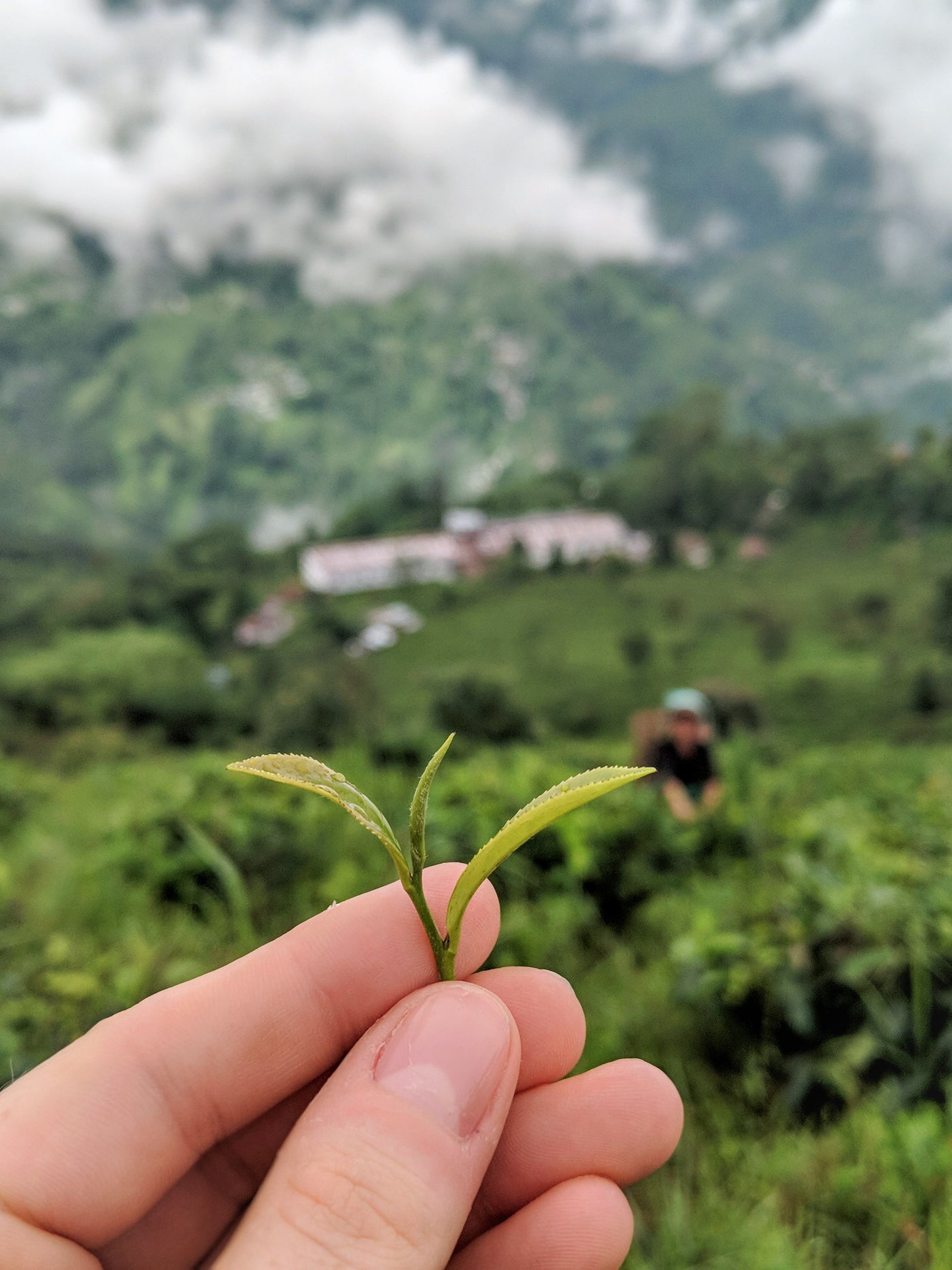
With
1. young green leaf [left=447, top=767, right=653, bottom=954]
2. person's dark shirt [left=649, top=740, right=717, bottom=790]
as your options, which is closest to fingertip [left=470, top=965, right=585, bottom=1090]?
young green leaf [left=447, top=767, right=653, bottom=954]

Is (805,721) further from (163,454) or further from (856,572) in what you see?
(163,454)

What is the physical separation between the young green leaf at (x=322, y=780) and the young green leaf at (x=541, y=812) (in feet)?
0.45

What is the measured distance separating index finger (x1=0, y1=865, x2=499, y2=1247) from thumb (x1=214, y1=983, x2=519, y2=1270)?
0.18 metres

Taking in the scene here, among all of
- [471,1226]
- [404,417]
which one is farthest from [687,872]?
[404,417]

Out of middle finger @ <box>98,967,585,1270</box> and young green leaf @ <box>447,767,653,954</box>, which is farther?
middle finger @ <box>98,967,585,1270</box>

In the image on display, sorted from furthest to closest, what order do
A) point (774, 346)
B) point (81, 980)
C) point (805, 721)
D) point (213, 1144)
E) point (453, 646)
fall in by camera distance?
1. point (774, 346)
2. point (453, 646)
3. point (805, 721)
4. point (81, 980)
5. point (213, 1144)

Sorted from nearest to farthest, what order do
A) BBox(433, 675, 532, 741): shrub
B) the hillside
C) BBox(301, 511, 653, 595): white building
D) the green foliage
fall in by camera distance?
1. BBox(433, 675, 532, 741): shrub
2. the green foliage
3. BBox(301, 511, 653, 595): white building
4. the hillside

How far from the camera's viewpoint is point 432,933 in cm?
131

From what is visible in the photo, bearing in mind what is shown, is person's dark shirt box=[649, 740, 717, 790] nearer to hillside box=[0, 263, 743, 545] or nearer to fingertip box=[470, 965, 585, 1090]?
fingertip box=[470, 965, 585, 1090]

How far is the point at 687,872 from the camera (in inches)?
159

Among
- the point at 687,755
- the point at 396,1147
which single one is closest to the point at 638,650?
the point at 687,755

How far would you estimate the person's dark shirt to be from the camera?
5.64m

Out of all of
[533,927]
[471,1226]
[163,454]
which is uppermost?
[471,1226]

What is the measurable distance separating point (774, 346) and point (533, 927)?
135m
